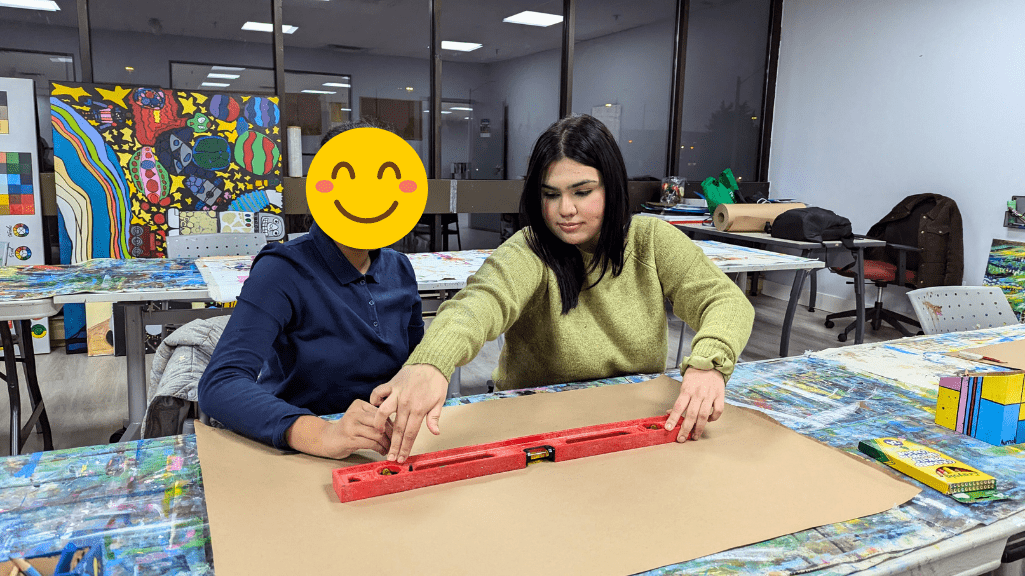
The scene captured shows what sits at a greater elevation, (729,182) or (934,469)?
(729,182)

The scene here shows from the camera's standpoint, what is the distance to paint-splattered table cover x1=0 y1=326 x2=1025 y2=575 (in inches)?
25.8

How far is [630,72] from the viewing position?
5141 millimetres

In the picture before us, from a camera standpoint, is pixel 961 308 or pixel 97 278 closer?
pixel 961 308

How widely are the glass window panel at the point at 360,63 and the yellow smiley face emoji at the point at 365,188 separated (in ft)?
10.8

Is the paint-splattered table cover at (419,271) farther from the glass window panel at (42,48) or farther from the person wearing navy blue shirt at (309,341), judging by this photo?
the glass window panel at (42,48)

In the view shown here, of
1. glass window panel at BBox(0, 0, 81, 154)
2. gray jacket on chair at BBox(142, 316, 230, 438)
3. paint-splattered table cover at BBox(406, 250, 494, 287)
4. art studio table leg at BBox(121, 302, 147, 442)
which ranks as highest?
glass window panel at BBox(0, 0, 81, 154)

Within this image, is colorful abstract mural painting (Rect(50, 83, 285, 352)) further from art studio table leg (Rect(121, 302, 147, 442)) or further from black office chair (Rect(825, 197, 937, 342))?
black office chair (Rect(825, 197, 937, 342))

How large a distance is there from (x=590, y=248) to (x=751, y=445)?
1.78 feet

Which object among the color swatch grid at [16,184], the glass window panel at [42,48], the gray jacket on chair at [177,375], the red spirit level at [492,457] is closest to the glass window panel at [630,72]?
the glass window panel at [42,48]

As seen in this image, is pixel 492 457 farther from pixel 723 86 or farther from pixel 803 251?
pixel 723 86

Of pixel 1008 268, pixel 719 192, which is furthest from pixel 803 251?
pixel 1008 268

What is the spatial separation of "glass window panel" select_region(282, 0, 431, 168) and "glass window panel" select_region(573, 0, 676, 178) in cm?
120

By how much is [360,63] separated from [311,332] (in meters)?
3.54

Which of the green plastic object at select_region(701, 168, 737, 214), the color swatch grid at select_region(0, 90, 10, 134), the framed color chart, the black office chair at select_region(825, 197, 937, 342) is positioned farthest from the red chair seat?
the color swatch grid at select_region(0, 90, 10, 134)
